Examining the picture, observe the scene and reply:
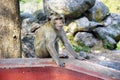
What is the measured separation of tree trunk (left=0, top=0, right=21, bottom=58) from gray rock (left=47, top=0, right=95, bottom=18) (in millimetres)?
5774

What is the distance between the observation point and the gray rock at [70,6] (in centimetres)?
1091

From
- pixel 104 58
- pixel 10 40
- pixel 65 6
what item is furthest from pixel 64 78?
pixel 65 6

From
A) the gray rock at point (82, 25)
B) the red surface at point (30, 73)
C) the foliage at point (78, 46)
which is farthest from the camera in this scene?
the gray rock at point (82, 25)

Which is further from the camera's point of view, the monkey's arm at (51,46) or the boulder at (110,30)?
the boulder at (110,30)

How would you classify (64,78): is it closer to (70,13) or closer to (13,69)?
(13,69)

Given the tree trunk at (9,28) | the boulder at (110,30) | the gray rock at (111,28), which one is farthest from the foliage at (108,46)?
the tree trunk at (9,28)

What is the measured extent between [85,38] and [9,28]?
6284 millimetres

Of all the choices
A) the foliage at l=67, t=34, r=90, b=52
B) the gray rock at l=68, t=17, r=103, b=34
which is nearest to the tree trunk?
the foliage at l=67, t=34, r=90, b=52

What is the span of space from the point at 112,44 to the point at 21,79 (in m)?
8.03

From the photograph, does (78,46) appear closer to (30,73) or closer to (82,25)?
(82,25)

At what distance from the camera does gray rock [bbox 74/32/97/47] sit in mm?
10922

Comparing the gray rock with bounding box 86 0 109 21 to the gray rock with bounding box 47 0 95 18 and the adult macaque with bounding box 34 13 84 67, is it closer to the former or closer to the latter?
the gray rock with bounding box 47 0 95 18

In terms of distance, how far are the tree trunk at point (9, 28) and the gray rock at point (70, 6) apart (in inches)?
227

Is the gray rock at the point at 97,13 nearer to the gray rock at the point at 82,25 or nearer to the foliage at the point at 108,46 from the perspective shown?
the gray rock at the point at 82,25
